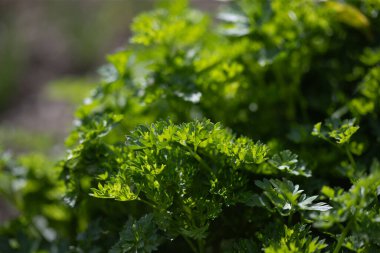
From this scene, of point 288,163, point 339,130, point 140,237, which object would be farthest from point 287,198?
point 140,237

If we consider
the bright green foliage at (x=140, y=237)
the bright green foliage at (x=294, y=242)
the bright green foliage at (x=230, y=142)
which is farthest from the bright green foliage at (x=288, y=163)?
the bright green foliage at (x=140, y=237)

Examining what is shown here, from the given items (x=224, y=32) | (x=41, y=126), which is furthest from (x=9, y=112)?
(x=224, y=32)

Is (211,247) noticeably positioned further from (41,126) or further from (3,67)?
(3,67)

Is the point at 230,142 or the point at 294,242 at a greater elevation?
the point at 230,142

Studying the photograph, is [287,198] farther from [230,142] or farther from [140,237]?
[140,237]

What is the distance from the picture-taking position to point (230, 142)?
119cm

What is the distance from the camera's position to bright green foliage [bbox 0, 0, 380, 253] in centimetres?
115

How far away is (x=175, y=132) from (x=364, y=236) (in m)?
0.51

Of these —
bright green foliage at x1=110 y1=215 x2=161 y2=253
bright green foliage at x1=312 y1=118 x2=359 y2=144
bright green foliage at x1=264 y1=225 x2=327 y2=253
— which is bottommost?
bright green foliage at x1=264 y1=225 x2=327 y2=253

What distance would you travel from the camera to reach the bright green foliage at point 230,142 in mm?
1148

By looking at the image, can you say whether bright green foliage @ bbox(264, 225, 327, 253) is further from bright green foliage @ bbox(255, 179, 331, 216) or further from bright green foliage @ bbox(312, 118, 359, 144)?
bright green foliage @ bbox(312, 118, 359, 144)

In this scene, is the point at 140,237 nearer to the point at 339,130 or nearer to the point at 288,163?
the point at 288,163

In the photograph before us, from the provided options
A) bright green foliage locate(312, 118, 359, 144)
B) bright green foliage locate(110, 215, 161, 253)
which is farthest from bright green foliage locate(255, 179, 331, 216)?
bright green foliage locate(110, 215, 161, 253)

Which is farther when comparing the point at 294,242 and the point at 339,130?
the point at 339,130
